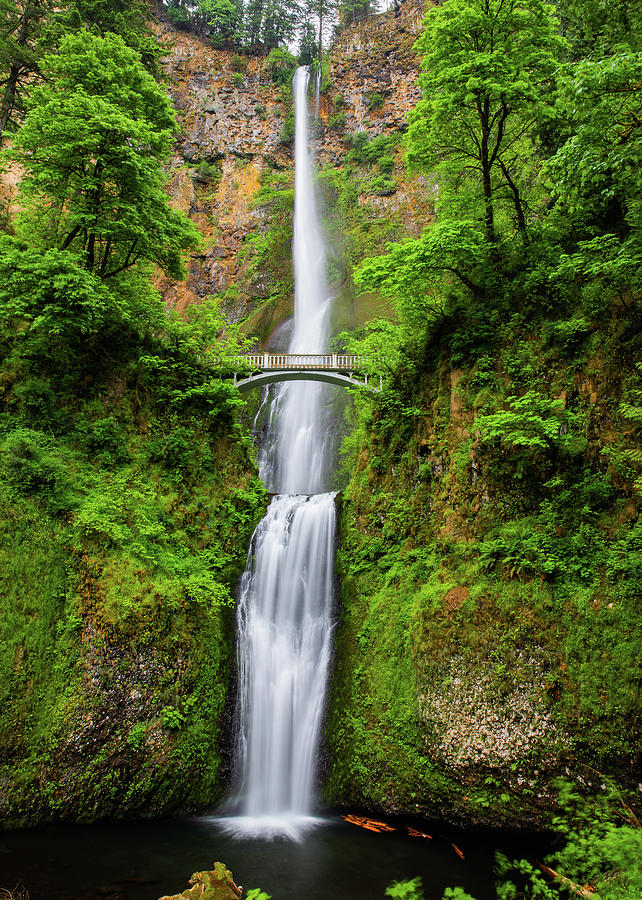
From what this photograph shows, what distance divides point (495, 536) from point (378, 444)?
4.57 meters

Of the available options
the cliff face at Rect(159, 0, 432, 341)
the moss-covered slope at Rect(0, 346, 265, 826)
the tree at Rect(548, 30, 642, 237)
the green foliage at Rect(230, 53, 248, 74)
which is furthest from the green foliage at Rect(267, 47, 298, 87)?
the tree at Rect(548, 30, 642, 237)

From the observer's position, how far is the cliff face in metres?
27.6

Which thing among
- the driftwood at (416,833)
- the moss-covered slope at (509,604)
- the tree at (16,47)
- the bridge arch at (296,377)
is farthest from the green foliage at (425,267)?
the tree at (16,47)

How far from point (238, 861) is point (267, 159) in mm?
37745

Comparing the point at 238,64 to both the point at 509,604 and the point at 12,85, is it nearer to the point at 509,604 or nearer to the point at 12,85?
the point at 12,85

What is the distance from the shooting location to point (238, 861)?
6.76 metres

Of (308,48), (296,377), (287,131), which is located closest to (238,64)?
(308,48)

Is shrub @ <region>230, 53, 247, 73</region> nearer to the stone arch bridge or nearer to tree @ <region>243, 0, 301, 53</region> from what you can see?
tree @ <region>243, 0, 301, 53</region>

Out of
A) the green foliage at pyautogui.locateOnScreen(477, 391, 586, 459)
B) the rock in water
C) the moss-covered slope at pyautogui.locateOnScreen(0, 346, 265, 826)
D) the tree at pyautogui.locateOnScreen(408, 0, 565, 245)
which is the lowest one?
the rock in water

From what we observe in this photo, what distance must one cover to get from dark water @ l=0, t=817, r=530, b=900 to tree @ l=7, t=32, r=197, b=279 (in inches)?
412

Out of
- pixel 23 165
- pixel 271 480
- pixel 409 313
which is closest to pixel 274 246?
pixel 271 480

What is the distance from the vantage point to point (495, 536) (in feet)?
26.0

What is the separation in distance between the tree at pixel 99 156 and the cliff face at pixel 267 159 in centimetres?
1310

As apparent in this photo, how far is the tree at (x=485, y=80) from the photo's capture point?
29.6ft
